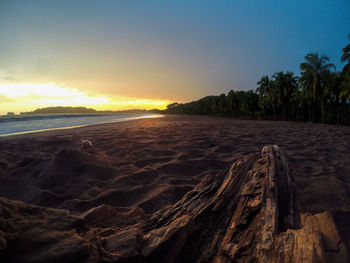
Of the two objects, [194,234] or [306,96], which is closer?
[194,234]

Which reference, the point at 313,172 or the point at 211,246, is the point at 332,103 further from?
the point at 211,246

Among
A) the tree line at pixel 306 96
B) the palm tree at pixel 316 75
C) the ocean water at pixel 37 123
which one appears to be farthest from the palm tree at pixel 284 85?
the ocean water at pixel 37 123

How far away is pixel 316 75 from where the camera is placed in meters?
29.0

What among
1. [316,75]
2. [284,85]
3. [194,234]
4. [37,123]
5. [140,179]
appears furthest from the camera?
[284,85]

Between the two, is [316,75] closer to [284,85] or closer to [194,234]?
[284,85]

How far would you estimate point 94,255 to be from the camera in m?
0.84

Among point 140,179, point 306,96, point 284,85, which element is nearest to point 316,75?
point 306,96

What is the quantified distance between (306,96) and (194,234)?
3818cm

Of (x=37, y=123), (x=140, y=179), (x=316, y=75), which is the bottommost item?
(x=140, y=179)

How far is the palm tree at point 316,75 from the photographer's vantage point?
28781 millimetres

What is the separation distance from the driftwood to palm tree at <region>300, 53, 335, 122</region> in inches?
1423

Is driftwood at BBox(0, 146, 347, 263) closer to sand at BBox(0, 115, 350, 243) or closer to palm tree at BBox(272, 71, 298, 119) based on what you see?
sand at BBox(0, 115, 350, 243)

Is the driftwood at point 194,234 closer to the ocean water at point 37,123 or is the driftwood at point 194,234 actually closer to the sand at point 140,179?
the sand at point 140,179

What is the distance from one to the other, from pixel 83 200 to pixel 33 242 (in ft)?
5.65
